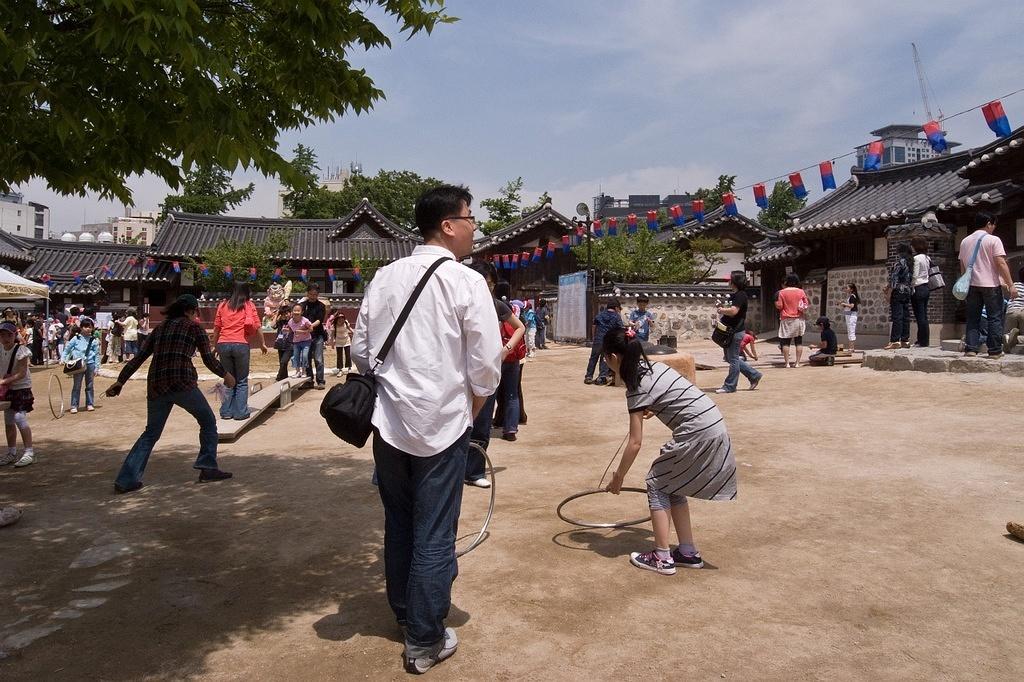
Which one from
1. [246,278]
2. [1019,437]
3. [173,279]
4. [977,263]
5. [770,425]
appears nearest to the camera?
[1019,437]

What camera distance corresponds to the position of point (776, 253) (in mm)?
24359

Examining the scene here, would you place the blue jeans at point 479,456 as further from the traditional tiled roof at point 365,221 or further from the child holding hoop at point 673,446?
the traditional tiled roof at point 365,221

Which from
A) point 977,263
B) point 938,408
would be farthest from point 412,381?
point 977,263

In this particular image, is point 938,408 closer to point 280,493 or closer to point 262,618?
point 280,493

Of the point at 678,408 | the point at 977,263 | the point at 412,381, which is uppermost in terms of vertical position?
the point at 977,263

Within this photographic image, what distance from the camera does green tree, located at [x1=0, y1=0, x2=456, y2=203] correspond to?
300 cm

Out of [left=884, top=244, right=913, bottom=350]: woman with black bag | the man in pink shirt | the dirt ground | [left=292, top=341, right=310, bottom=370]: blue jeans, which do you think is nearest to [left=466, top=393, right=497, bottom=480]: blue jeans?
the dirt ground

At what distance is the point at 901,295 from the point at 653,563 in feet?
37.5

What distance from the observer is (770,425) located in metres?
8.19

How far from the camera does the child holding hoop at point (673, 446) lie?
13.1 feet

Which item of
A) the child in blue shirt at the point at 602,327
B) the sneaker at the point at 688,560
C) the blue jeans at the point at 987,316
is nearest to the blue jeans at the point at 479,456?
the sneaker at the point at 688,560

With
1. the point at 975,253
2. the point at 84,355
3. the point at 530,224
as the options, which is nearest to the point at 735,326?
the point at 975,253

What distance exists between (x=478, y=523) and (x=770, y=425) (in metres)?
4.45

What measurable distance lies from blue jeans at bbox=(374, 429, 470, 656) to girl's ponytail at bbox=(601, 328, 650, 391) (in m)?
1.20
